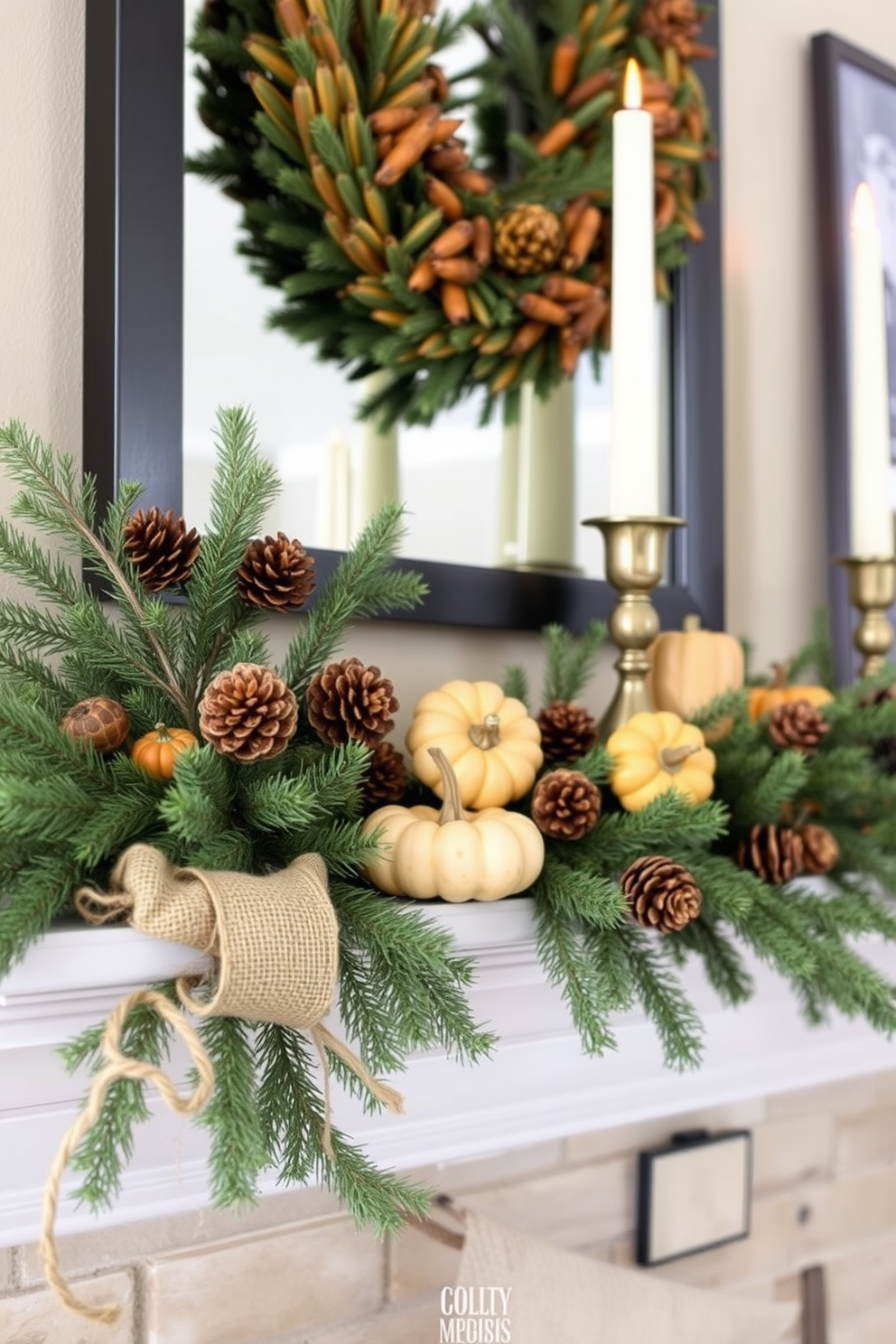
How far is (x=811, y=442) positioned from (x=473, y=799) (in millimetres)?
642

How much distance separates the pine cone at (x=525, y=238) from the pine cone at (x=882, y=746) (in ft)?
1.27

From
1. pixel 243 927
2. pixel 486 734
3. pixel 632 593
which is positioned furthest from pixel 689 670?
pixel 243 927

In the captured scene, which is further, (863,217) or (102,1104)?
(863,217)

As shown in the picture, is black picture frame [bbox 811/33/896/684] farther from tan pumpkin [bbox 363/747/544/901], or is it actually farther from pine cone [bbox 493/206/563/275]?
tan pumpkin [bbox 363/747/544/901]

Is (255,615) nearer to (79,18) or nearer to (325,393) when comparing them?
(325,393)

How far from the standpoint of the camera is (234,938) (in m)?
0.50

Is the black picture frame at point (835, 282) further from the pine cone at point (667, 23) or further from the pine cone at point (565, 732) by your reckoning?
the pine cone at point (565, 732)

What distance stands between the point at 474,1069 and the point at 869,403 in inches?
23.1

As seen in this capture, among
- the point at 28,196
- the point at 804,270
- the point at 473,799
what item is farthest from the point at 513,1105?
the point at 804,270

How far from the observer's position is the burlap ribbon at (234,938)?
19.8 inches

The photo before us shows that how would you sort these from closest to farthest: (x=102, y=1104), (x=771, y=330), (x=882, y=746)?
(x=102, y=1104)
(x=882, y=746)
(x=771, y=330)

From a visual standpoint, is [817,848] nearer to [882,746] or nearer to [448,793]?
[882,746]

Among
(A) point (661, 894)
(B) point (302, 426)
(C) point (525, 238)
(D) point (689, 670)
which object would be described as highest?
(C) point (525, 238)

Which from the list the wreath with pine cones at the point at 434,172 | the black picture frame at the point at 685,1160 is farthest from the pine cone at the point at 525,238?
the black picture frame at the point at 685,1160
